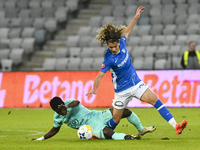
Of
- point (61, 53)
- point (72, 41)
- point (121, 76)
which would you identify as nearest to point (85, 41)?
point (72, 41)

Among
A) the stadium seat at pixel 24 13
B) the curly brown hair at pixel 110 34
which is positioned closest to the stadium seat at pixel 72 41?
the stadium seat at pixel 24 13

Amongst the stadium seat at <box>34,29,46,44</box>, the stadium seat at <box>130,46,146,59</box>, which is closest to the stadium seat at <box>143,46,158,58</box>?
the stadium seat at <box>130,46,146,59</box>

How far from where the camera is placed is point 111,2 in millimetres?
22000

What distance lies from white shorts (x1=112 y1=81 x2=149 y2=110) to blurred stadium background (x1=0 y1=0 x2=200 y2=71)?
Result: 30.8 ft

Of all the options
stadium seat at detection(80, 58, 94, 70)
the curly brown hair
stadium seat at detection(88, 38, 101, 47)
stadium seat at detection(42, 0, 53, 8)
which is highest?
stadium seat at detection(42, 0, 53, 8)

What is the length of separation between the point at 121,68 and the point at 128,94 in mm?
455

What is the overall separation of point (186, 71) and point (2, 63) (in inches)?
334

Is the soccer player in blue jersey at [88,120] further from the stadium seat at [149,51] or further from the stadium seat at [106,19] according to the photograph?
the stadium seat at [106,19]

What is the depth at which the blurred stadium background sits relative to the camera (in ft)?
56.5

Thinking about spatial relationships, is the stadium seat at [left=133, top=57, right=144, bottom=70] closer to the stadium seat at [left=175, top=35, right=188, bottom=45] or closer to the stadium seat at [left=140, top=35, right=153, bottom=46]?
the stadium seat at [left=140, top=35, right=153, bottom=46]

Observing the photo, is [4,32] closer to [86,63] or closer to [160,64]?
[86,63]

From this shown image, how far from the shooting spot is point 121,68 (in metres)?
6.66

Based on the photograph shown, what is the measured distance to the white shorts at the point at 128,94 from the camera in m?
6.70

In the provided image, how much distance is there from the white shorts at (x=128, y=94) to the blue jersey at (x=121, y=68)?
0.06 m
